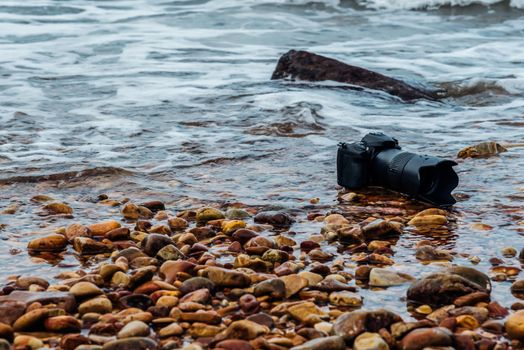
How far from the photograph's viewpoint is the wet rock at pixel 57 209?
4301 millimetres

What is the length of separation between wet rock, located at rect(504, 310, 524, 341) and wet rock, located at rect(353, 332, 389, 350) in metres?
0.40

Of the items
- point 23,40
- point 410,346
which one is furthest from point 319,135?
point 23,40

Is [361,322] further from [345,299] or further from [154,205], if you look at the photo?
[154,205]

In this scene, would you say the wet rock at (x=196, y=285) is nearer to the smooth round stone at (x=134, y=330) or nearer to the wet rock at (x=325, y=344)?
the smooth round stone at (x=134, y=330)

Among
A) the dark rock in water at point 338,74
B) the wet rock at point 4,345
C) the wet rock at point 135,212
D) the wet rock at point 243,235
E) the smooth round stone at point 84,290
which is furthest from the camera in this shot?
the dark rock in water at point 338,74

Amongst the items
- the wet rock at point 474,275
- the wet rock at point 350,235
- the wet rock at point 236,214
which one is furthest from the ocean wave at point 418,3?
the wet rock at point 474,275

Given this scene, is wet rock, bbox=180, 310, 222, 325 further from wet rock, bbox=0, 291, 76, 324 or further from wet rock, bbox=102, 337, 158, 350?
wet rock, bbox=0, 291, 76, 324

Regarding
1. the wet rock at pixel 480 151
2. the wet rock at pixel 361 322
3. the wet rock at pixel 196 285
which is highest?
the wet rock at pixel 480 151

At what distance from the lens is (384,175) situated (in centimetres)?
460

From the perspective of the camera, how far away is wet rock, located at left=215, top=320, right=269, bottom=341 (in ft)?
8.79

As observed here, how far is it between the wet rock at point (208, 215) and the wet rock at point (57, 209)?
0.67m

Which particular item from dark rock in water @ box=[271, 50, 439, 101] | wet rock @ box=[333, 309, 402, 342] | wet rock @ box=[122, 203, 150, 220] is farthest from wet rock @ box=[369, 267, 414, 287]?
dark rock in water @ box=[271, 50, 439, 101]

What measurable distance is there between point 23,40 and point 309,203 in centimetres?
848

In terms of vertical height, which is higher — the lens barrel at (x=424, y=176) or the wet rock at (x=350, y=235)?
the lens barrel at (x=424, y=176)
